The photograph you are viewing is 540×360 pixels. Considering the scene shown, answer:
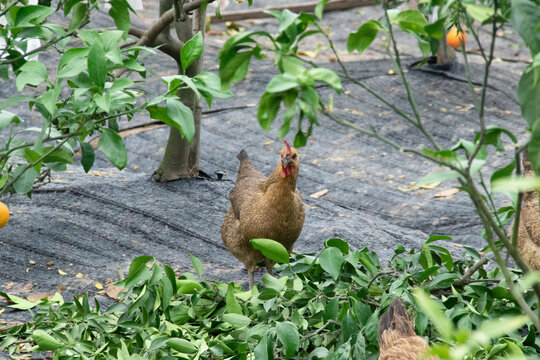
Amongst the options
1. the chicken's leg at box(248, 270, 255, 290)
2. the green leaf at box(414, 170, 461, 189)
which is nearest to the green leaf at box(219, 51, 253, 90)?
the green leaf at box(414, 170, 461, 189)

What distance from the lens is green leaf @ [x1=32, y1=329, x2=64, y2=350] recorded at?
6.91ft

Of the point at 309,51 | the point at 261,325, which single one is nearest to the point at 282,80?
the point at 261,325

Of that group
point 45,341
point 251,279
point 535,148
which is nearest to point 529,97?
point 535,148

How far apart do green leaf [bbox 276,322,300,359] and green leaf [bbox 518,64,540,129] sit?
48.1 inches

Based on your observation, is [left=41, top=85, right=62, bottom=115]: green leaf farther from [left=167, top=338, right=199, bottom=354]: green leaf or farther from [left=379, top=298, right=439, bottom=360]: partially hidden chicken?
[left=379, top=298, right=439, bottom=360]: partially hidden chicken

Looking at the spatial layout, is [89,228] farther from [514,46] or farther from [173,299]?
[514,46]

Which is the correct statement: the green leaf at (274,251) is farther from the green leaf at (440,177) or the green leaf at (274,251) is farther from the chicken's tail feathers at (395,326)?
the green leaf at (440,177)

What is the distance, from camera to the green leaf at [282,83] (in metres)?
0.90

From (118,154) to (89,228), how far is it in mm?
1795

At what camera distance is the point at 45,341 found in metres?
2.11

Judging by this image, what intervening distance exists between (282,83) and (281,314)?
1.48 meters

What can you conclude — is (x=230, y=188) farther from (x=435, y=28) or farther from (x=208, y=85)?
(x=435, y=28)

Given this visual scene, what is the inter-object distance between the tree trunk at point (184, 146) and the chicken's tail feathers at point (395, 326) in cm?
221

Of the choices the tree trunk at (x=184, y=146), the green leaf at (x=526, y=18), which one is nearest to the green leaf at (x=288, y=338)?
the green leaf at (x=526, y=18)
